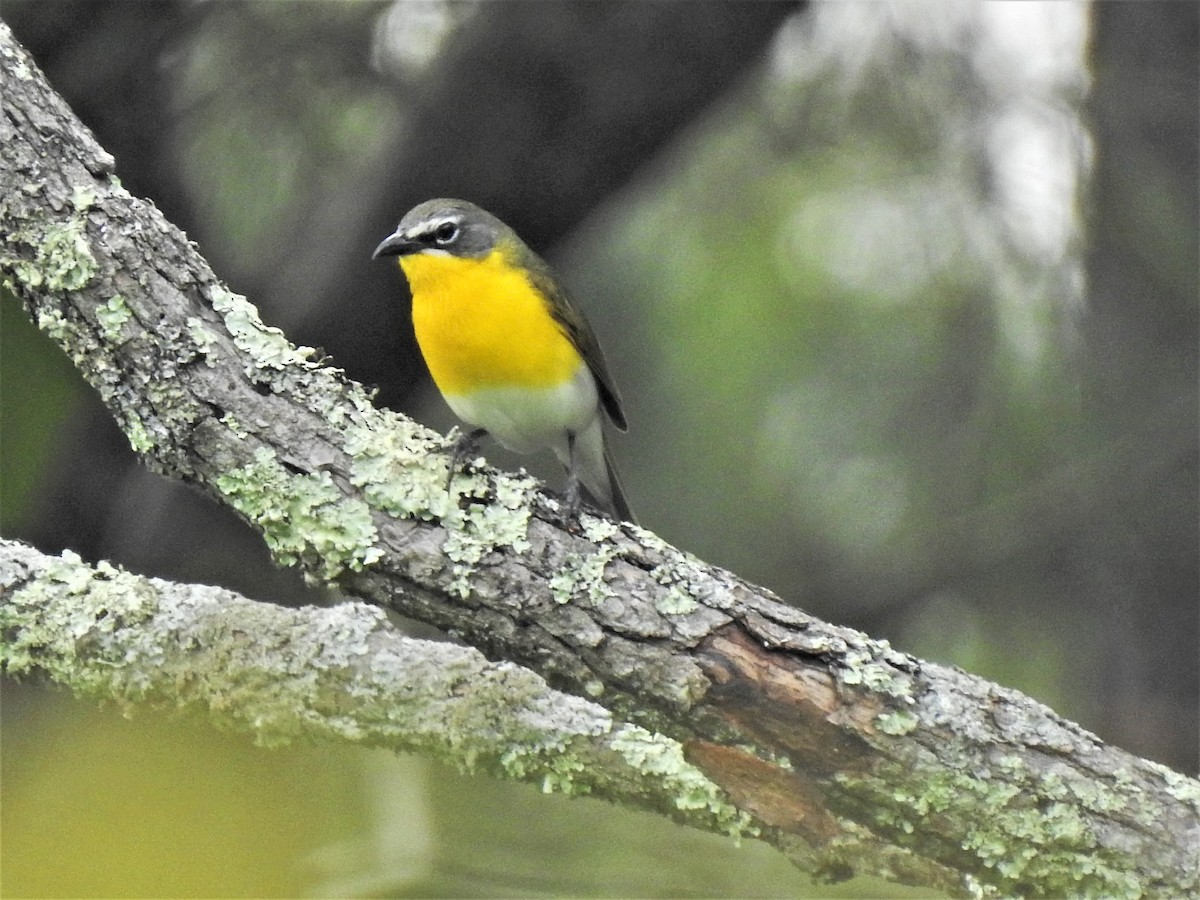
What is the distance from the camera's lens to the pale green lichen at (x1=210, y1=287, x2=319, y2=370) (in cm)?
298

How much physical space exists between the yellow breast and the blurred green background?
5.77 feet

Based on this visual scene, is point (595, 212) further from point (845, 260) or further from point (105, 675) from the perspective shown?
point (105, 675)

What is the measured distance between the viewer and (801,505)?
23.8 ft

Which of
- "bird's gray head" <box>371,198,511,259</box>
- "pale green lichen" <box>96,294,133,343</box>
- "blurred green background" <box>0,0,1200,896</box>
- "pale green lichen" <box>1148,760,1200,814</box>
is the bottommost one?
"pale green lichen" <box>96,294,133,343</box>

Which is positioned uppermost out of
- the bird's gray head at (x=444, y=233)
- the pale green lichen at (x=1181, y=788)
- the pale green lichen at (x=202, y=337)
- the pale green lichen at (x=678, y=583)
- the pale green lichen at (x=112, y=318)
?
the bird's gray head at (x=444, y=233)

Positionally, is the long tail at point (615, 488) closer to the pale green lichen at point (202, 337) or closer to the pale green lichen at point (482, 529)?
the pale green lichen at point (482, 529)

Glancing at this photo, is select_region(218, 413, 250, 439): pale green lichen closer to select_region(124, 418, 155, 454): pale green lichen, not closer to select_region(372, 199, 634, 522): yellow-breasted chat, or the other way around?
select_region(124, 418, 155, 454): pale green lichen

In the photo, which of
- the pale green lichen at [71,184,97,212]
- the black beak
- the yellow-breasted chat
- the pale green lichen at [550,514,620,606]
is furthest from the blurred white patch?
the pale green lichen at [550,514,620,606]

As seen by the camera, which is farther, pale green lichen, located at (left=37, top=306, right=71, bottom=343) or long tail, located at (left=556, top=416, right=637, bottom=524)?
long tail, located at (left=556, top=416, right=637, bottom=524)

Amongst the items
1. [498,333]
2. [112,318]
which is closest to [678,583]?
[112,318]

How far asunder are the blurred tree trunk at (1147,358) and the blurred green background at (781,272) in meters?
0.02

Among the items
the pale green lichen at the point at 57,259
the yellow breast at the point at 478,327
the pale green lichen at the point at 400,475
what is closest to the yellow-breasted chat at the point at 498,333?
the yellow breast at the point at 478,327

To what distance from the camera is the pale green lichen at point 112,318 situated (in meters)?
2.88

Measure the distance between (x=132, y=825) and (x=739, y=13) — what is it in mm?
5722
